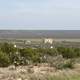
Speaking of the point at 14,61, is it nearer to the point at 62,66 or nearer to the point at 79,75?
the point at 62,66

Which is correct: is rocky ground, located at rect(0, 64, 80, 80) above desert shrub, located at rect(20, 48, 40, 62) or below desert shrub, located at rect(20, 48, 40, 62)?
below

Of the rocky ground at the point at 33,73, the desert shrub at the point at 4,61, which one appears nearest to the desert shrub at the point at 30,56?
the desert shrub at the point at 4,61

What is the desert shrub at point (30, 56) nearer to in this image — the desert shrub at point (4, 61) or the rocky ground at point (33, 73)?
the desert shrub at point (4, 61)

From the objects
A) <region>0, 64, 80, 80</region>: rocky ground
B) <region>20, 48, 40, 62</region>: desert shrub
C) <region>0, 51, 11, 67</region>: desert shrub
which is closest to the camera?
<region>0, 64, 80, 80</region>: rocky ground

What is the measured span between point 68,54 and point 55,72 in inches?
321

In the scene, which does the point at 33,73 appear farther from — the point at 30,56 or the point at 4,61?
the point at 30,56

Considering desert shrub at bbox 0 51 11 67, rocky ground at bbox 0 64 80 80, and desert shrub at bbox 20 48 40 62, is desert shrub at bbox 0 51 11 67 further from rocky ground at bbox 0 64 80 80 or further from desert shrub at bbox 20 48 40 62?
desert shrub at bbox 20 48 40 62

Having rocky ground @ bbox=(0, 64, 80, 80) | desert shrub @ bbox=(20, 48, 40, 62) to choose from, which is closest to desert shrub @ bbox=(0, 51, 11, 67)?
rocky ground @ bbox=(0, 64, 80, 80)

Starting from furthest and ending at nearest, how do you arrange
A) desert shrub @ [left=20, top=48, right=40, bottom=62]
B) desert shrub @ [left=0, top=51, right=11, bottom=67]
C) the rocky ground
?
desert shrub @ [left=20, top=48, right=40, bottom=62] → desert shrub @ [left=0, top=51, right=11, bottom=67] → the rocky ground

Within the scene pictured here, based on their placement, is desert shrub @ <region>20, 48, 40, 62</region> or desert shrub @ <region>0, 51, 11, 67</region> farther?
desert shrub @ <region>20, 48, 40, 62</region>

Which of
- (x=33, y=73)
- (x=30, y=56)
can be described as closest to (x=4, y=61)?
(x=30, y=56)

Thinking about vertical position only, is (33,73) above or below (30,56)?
below

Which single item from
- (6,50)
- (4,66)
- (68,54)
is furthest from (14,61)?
(68,54)

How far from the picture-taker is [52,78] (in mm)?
13523
